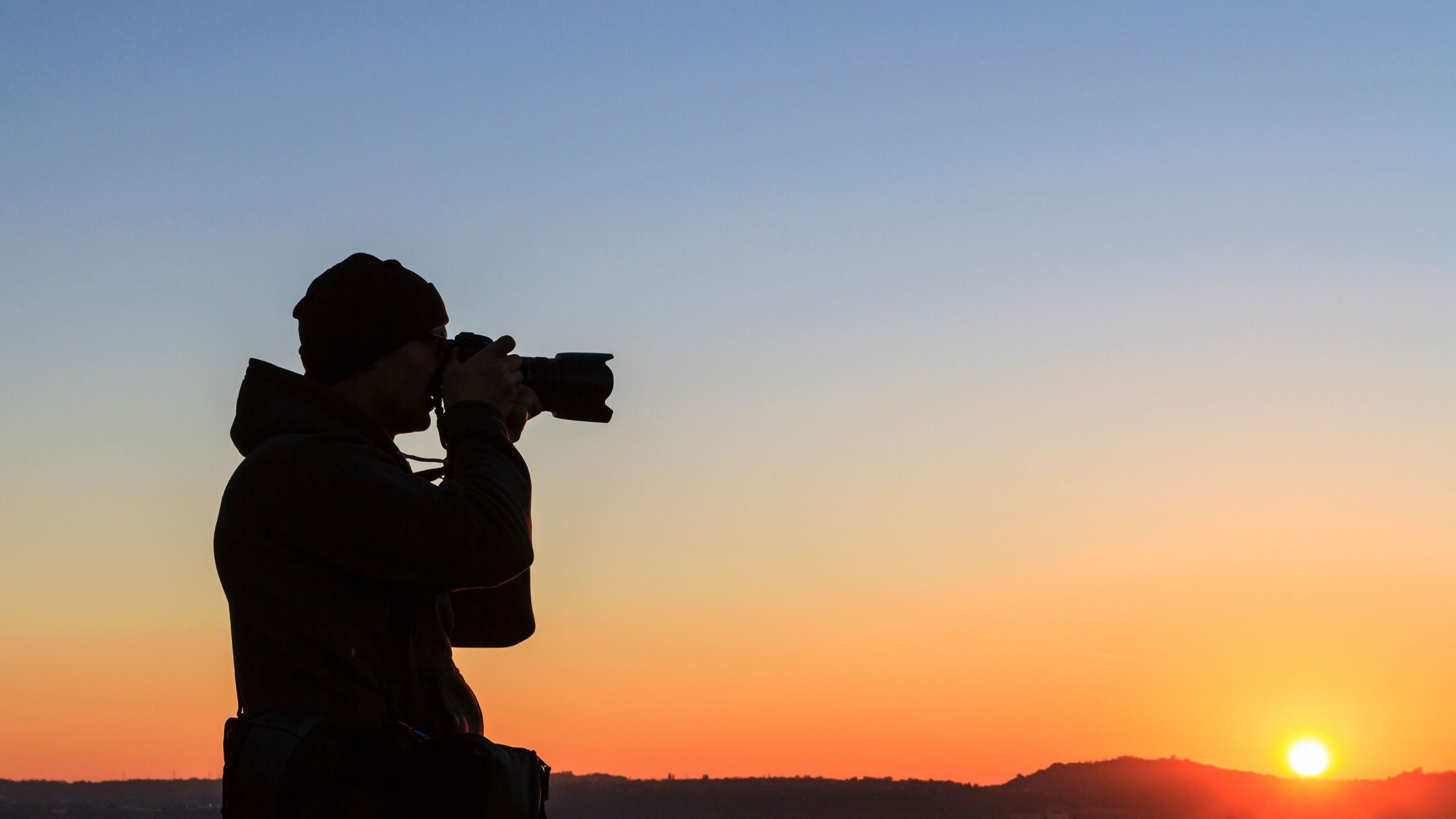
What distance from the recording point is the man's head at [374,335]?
2908mm

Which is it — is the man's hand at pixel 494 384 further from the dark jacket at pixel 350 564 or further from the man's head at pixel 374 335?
the dark jacket at pixel 350 564

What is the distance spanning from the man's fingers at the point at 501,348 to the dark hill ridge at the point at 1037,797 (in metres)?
72.5

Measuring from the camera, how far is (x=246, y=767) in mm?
2461

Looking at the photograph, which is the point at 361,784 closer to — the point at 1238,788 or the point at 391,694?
the point at 391,694

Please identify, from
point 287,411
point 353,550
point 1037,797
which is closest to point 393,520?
point 353,550

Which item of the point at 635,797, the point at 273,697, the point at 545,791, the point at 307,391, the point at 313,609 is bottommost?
the point at 545,791

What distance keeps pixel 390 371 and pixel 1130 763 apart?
87224mm

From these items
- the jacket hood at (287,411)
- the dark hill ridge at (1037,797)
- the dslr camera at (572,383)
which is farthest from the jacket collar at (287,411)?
the dark hill ridge at (1037,797)

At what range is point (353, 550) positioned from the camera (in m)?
2.59

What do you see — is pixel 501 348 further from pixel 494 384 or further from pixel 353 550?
pixel 353 550

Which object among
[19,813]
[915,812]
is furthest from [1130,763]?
[19,813]

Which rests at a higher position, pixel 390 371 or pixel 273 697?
pixel 390 371


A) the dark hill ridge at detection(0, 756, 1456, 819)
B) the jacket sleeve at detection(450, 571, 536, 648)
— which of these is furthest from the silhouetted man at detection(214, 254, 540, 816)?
the dark hill ridge at detection(0, 756, 1456, 819)

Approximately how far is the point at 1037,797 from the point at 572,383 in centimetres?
7808
